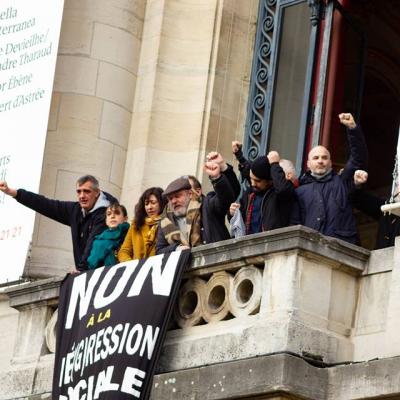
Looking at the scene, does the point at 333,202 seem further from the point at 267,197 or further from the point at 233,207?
the point at 233,207

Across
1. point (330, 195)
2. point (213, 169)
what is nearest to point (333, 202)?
point (330, 195)

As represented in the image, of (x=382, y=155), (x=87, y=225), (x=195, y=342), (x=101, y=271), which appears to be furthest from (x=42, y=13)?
(x=382, y=155)

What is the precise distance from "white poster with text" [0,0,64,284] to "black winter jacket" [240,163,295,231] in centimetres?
414

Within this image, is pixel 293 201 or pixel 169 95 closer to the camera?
pixel 293 201

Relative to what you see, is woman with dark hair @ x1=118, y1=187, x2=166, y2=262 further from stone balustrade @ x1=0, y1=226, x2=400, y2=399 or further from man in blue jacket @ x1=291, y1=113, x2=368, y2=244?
man in blue jacket @ x1=291, y1=113, x2=368, y2=244

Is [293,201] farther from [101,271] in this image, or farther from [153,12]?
[153,12]

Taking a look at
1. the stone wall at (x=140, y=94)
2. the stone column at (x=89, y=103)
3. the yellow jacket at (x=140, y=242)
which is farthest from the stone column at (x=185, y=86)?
the yellow jacket at (x=140, y=242)

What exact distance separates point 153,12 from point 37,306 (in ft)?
14.5

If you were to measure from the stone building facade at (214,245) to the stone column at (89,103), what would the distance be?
1cm

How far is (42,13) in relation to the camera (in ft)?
65.6

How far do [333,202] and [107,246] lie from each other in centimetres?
232

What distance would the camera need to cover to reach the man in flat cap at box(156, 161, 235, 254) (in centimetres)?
1627

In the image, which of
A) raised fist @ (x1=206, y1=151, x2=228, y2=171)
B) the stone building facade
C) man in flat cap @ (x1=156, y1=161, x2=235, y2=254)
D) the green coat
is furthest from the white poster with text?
raised fist @ (x1=206, y1=151, x2=228, y2=171)

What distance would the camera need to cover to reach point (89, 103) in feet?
66.3
